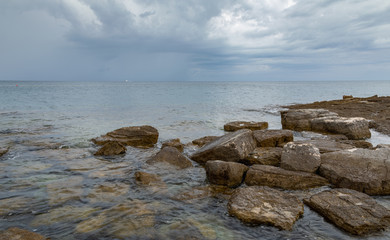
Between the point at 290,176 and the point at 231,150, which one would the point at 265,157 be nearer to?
the point at 231,150

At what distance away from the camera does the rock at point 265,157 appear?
805cm

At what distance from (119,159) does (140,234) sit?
530 centimetres

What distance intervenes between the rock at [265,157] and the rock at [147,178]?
287 cm

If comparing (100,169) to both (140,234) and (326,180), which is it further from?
(326,180)

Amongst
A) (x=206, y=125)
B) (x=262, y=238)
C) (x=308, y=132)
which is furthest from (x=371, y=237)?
(x=206, y=125)

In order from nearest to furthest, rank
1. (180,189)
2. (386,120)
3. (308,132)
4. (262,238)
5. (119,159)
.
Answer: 1. (262,238)
2. (180,189)
3. (119,159)
4. (308,132)
5. (386,120)

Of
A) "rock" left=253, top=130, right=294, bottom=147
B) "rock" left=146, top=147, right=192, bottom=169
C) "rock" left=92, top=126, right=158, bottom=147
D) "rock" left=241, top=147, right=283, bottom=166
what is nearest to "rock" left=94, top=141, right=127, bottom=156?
"rock" left=92, top=126, right=158, bottom=147

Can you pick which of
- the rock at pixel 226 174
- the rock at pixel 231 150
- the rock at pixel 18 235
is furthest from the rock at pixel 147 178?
the rock at pixel 18 235

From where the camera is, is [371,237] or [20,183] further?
[20,183]

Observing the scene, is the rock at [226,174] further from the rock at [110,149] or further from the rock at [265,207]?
the rock at [110,149]

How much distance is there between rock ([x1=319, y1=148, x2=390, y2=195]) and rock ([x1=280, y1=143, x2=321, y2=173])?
0.86 ft

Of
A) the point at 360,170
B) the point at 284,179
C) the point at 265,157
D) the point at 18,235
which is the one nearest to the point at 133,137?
the point at 265,157

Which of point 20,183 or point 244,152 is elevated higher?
point 244,152

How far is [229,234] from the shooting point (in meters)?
4.74
